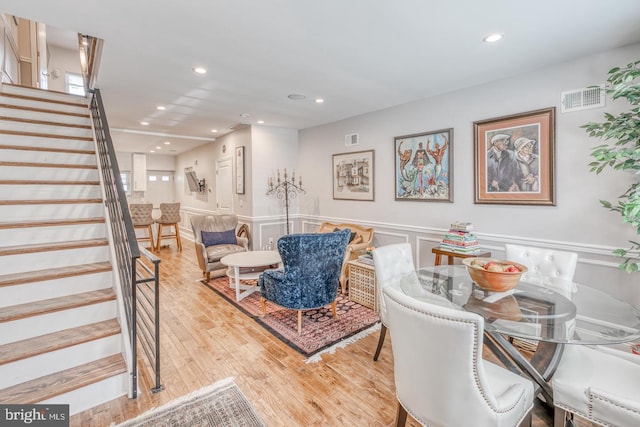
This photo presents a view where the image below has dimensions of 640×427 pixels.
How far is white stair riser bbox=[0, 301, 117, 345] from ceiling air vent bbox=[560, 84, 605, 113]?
4260mm

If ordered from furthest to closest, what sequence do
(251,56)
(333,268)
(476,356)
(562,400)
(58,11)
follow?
1. (333,268)
2. (251,56)
3. (58,11)
4. (562,400)
5. (476,356)

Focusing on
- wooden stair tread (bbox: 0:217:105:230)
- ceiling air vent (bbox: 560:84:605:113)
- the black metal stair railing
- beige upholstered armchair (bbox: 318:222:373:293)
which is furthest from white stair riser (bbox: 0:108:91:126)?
ceiling air vent (bbox: 560:84:605:113)

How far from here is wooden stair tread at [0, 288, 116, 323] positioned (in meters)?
2.00

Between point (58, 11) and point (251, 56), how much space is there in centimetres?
132

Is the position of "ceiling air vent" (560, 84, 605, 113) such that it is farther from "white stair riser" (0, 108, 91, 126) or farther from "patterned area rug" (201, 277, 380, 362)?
"white stair riser" (0, 108, 91, 126)

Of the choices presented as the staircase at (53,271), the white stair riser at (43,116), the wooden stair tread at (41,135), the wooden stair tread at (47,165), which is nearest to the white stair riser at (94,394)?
the staircase at (53,271)

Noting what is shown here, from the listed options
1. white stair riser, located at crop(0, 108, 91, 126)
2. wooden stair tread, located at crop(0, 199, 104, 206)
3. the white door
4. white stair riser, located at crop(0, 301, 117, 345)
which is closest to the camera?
white stair riser, located at crop(0, 301, 117, 345)

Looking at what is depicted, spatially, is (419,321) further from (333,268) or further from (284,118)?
(284,118)

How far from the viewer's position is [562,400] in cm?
142

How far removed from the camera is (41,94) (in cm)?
381

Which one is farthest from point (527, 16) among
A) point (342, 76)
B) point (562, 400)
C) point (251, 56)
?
point (562, 400)

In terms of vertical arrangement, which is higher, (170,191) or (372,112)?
(372,112)

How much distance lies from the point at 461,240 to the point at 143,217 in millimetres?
6753

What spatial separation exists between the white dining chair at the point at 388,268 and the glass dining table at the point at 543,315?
241 mm
